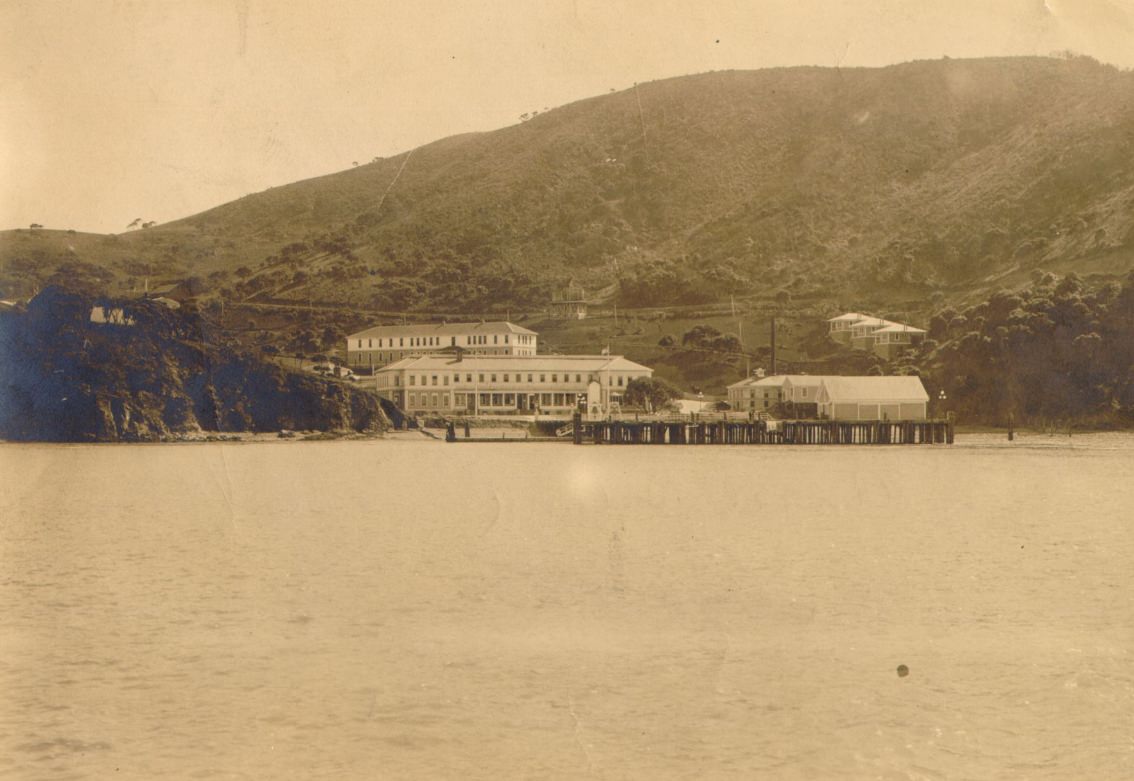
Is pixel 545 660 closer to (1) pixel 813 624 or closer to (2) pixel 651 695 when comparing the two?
(2) pixel 651 695

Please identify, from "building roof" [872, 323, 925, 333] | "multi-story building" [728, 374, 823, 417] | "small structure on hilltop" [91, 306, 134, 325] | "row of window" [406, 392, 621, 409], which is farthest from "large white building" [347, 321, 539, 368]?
"small structure on hilltop" [91, 306, 134, 325]

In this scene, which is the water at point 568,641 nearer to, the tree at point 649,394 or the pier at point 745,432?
the pier at point 745,432

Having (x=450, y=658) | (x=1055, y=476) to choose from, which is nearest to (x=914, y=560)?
(x=450, y=658)

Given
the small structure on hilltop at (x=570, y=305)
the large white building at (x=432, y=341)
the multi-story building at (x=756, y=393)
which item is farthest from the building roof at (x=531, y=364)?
the small structure on hilltop at (x=570, y=305)

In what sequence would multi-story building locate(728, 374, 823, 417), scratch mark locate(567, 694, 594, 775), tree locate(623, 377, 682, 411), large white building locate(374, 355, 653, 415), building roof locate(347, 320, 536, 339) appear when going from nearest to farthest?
scratch mark locate(567, 694, 594, 775) → multi-story building locate(728, 374, 823, 417) → tree locate(623, 377, 682, 411) → large white building locate(374, 355, 653, 415) → building roof locate(347, 320, 536, 339)

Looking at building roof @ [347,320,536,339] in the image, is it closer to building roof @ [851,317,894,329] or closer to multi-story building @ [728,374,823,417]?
multi-story building @ [728,374,823,417]

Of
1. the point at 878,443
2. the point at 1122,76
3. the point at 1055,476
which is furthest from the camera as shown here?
the point at 1122,76

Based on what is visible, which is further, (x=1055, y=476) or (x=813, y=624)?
(x=1055, y=476)
